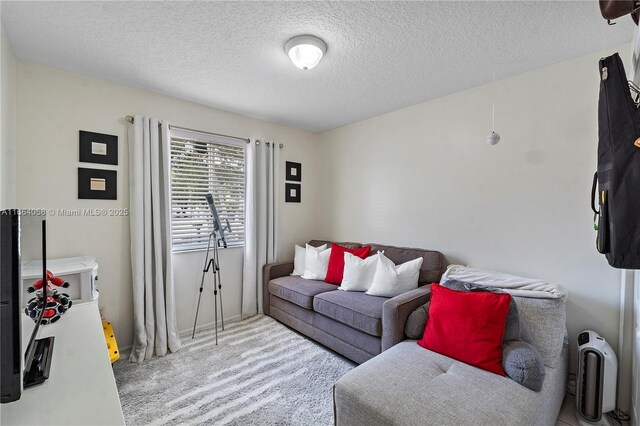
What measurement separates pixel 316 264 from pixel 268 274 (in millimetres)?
642

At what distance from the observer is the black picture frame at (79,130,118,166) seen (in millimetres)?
2455

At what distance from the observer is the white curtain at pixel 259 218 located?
11.6ft

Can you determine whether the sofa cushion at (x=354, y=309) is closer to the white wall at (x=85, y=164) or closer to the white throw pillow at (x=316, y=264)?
the white throw pillow at (x=316, y=264)

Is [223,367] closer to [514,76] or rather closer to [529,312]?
[529,312]

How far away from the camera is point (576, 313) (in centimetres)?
215

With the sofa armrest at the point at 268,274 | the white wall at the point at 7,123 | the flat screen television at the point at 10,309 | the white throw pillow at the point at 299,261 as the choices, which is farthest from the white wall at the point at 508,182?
the white wall at the point at 7,123

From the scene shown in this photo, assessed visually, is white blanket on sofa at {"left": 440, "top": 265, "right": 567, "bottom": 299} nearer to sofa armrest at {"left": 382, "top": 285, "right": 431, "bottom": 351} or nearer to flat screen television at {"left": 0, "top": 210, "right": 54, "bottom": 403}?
sofa armrest at {"left": 382, "top": 285, "right": 431, "bottom": 351}

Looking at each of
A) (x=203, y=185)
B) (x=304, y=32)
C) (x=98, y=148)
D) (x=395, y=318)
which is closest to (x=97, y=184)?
(x=98, y=148)

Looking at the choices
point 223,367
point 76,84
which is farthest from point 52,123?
point 223,367

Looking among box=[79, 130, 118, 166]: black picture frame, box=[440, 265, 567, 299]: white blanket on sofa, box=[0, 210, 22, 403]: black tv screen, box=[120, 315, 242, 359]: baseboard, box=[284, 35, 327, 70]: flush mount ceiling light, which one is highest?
box=[284, 35, 327, 70]: flush mount ceiling light

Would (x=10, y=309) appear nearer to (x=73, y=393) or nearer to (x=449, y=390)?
(x=73, y=393)

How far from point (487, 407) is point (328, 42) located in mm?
2354

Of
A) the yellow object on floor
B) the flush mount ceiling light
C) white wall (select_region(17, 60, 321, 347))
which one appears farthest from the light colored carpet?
the flush mount ceiling light

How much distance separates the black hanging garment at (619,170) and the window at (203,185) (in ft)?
10.6
